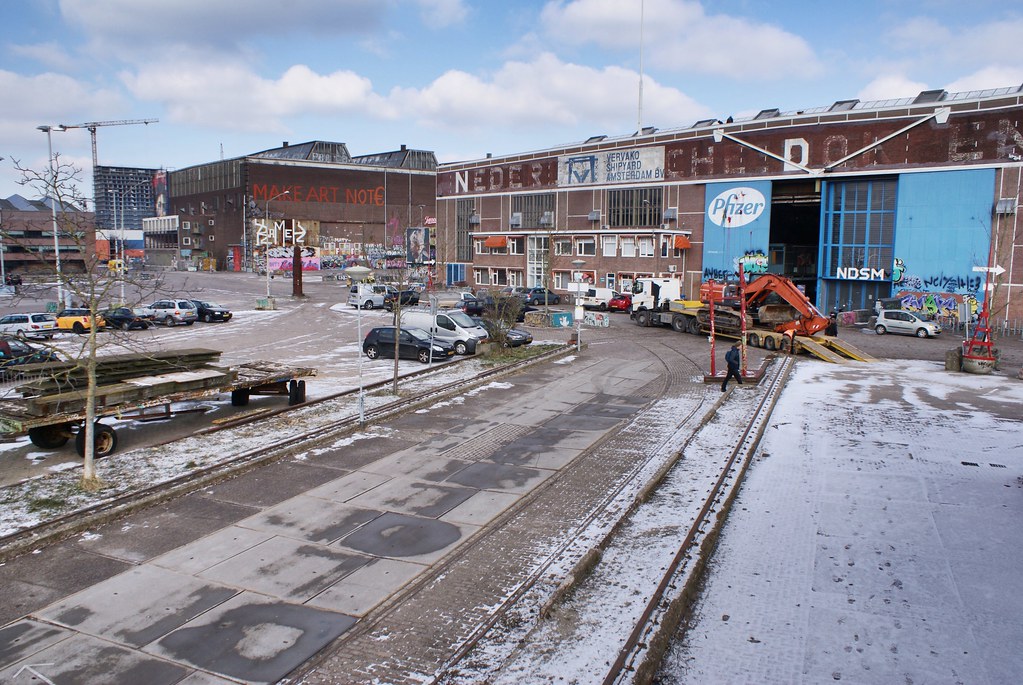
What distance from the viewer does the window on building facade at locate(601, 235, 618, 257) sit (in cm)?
5500

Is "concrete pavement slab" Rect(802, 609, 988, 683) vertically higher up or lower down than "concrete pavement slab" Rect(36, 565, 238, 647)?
higher up

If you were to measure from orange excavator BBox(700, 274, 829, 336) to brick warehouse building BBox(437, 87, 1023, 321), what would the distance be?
7796 millimetres

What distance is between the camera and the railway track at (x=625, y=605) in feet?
24.7

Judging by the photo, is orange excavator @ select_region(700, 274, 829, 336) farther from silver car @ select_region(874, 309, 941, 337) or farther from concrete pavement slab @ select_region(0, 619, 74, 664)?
concrete pavement slab @ select_region(0, 619, 74, 664)

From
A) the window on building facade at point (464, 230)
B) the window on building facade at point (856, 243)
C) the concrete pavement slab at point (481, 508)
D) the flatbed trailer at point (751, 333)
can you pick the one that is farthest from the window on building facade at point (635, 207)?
the concrete pavement slab at point (481, 508)

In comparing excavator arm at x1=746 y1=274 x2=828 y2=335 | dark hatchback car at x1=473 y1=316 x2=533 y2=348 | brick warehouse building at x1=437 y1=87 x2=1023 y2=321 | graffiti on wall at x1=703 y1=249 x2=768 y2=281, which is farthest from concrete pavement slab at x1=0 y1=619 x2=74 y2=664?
graffiti on wall at x1=703 y1=249 x2=768 y2=281

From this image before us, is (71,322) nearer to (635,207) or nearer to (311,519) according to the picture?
(311,519)

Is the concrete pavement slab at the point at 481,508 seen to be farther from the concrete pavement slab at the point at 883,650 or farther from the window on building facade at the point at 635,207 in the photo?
the window on building facade at the point at 635,207

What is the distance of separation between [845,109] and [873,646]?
148ft

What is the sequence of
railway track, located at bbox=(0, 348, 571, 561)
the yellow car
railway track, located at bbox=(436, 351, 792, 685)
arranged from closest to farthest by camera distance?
1. railway track, located at bbox=(436, 351, 792, 685)
2. railway track, located at bbox=(0, 348, 571, 561)
3. the yellow car

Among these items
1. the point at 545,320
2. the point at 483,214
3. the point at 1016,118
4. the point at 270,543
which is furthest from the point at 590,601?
the point at 483,214

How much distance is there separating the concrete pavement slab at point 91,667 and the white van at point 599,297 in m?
43.0

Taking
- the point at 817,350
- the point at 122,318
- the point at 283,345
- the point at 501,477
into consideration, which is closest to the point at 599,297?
the point at 817,350

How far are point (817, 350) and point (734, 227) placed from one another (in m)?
23.2
